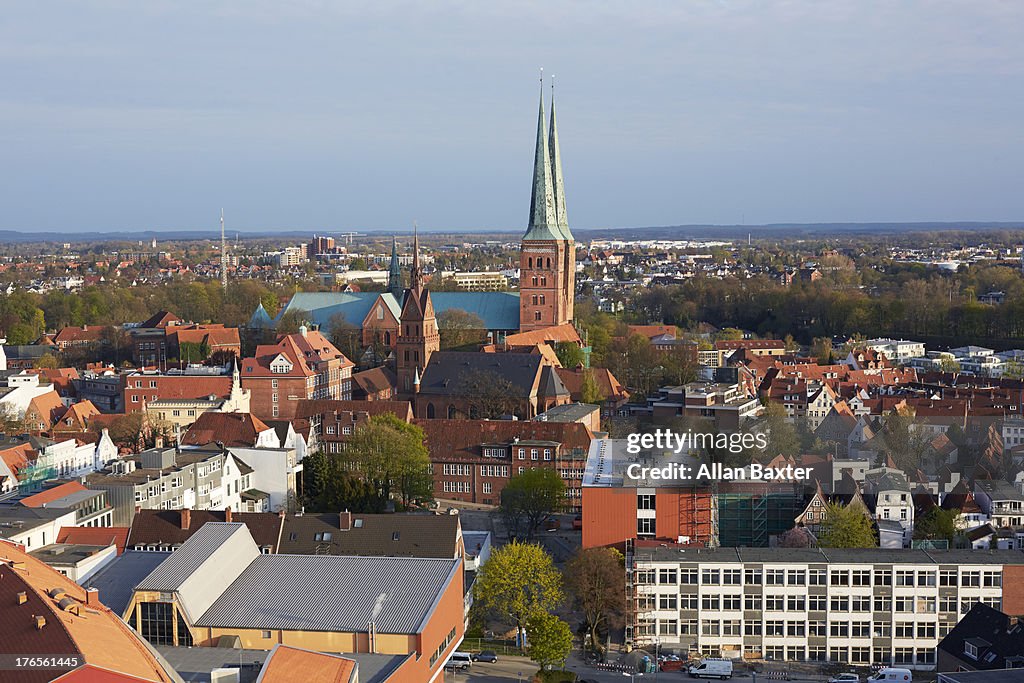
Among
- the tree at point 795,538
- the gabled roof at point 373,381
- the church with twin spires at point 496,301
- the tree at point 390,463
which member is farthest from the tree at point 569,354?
the tree at point 795,538

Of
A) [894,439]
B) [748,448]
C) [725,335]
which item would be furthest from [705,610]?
[725,335]

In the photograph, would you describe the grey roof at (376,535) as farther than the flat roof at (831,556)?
Result: Yes

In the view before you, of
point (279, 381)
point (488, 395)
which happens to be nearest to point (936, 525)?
point (488, 395)

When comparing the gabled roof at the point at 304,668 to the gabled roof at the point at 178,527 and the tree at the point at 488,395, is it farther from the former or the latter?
the tree at the point at 488,395

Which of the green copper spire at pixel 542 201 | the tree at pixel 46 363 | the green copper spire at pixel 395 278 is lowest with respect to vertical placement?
the tree at pixel 46 363

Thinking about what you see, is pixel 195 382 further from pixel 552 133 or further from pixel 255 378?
pixel 552 133

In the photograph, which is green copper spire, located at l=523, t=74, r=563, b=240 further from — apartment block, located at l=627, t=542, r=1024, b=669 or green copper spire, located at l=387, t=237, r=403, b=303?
apartment block, located at l=627, t=542, r=1024, b=669

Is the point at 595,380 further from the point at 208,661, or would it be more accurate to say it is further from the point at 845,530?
the point at 208,661
